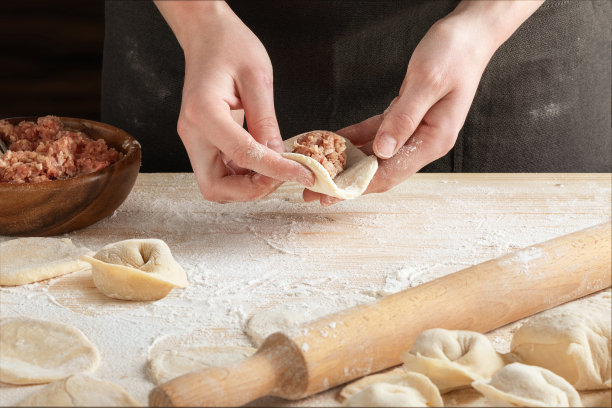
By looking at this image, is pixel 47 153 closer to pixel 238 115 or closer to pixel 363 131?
pixel 238 115

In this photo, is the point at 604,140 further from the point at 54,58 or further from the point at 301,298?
the point at 54,58

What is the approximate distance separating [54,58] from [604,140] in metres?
3.19

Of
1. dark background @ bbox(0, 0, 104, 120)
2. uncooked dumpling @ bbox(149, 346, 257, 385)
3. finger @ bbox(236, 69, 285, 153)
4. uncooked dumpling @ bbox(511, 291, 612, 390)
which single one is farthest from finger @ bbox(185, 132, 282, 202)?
dark background @ bbox(0, 0, 104, 120)

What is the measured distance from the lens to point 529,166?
2551 millimetres

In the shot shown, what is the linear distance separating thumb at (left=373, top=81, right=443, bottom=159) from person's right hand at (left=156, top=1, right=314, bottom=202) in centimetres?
23

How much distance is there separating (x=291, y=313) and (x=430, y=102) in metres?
0.68

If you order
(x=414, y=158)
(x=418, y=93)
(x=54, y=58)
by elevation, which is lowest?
(x=54, y=58)

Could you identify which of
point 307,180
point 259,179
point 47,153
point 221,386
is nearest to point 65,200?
point 47,153

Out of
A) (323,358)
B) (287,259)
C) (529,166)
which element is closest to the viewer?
(323,358)

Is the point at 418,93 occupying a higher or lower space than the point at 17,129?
higher

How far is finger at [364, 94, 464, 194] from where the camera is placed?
77.8 inches

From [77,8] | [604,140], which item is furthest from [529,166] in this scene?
[77,8]

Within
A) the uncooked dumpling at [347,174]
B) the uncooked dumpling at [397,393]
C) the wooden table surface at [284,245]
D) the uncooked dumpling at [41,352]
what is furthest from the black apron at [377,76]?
the uncooked dumpling at [397,393]

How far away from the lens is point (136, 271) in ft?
5.33
